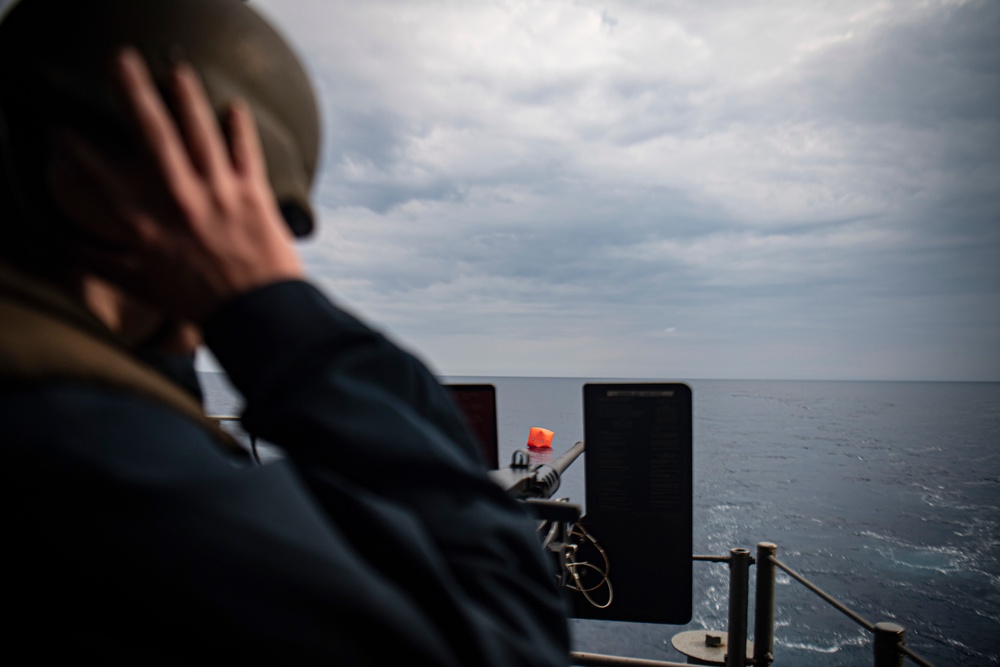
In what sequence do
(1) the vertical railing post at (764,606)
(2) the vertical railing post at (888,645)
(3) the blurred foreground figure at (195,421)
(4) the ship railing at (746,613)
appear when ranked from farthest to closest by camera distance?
(1) the vertical railing post at (764,606), (4) the ship railing at (746,613), (2) the vertical railing post at (888,645), (3) the blurred foreground figure at (195,421)

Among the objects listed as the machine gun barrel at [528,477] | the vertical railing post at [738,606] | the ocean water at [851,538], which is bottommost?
the ocean water at [851,538]

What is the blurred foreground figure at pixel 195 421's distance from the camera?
44 centimetres

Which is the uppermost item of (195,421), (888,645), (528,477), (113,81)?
(113,81)

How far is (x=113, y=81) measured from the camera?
2.11 ft

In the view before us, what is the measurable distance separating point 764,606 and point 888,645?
4.03 feet

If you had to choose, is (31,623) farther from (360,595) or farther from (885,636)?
(885,636)

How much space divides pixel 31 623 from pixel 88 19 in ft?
2.23

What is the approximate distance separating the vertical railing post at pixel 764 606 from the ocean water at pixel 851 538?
37.1ft

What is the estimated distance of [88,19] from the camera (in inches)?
29.1

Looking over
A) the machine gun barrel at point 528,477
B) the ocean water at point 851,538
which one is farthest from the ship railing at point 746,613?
the ocean water at point 851,538

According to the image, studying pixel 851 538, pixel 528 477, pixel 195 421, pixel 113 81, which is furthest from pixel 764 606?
pixel 851 538

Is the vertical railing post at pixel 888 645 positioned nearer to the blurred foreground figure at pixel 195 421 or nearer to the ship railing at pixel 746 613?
the ship railing at pixel 746 613

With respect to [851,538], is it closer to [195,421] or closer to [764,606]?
[764,606]

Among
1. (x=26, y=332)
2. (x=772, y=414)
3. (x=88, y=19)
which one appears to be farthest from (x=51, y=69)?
(x=772, y=414)
